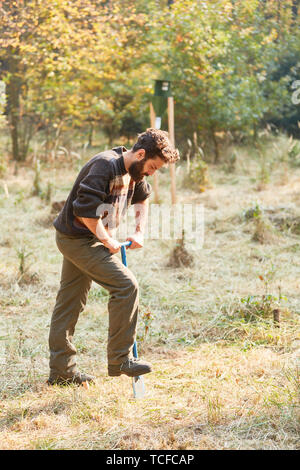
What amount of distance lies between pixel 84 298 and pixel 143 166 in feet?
3.02

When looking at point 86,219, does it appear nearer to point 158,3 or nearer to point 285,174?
point 285,174

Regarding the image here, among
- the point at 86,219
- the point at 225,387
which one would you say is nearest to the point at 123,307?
the point at 86,219

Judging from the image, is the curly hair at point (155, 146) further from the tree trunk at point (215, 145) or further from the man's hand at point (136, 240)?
the tree trunk at point (215, 145)

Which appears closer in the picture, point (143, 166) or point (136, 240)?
point (143, 166)

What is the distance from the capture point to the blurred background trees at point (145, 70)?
10.3m

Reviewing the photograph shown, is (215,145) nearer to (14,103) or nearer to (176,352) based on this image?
(14,103)

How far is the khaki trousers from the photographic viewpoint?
2906 mm

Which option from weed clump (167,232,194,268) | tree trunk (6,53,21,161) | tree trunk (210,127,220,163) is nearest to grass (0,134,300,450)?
weed clump (167,232,194,268)

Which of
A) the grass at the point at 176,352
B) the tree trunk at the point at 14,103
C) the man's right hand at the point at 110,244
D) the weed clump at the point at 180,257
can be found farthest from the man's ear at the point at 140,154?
the tree trunk at the point at 14,103

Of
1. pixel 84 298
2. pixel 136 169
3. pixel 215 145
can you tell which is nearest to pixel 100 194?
pixel 136 169

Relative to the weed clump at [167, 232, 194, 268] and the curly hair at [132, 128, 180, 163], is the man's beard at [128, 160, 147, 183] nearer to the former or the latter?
the curly hair at [132, 128, 180, 163]

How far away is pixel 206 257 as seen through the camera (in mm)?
6078

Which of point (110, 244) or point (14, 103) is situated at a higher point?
point (14, 103)

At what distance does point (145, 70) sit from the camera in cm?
1123
